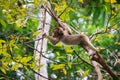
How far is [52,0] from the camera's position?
3254 millimetres

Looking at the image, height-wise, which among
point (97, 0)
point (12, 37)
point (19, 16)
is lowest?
point (12, 37)

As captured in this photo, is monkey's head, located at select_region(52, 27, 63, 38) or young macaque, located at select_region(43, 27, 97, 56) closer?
young macaque, located at select_region(43, 27, 97, 56)

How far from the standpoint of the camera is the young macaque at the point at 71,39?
8.70ft

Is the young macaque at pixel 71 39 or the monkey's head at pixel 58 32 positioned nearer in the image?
the young macaque at pixel 71 39

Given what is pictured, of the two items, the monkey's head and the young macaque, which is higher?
the monkey's head

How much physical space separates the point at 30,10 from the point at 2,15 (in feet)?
0.98

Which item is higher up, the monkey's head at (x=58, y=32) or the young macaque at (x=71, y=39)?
the monkey's head at (x=58, y=32)

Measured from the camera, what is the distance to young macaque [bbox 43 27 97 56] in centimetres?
265

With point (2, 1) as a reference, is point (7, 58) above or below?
Answer: below

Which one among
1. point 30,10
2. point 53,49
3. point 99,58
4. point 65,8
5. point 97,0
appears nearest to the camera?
point 99,58

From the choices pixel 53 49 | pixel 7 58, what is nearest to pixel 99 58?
pixel 7 58

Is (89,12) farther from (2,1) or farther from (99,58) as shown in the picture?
(99,58)

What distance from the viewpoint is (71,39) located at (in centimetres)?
294

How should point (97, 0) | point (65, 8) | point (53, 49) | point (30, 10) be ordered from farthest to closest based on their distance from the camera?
point (53, 49) < point (97, 0) < point (30, 10) < point (65, 8)
